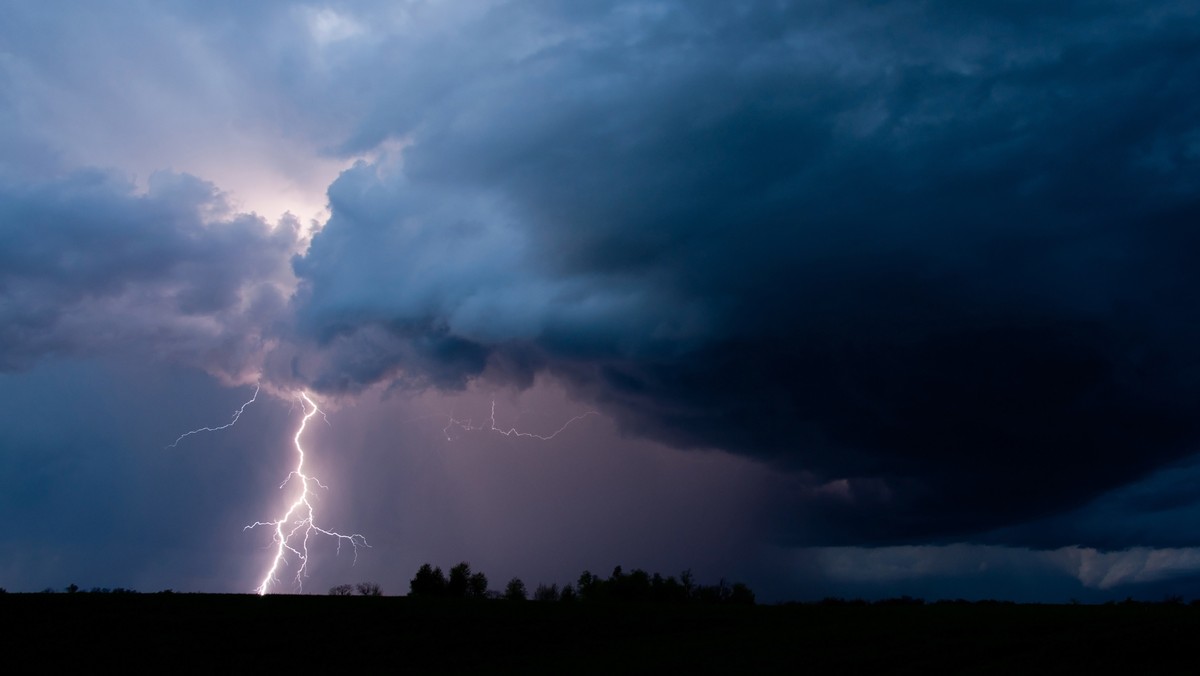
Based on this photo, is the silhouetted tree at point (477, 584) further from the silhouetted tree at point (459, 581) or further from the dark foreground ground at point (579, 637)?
the dark foreground ground at point (579, 637)

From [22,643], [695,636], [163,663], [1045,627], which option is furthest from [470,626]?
[1045,627]

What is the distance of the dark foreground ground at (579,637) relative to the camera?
3209 centimetres

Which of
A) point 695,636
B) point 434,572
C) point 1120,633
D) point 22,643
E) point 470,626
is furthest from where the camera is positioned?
point 434,572

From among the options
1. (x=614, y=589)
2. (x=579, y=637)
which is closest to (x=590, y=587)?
(x=614, y=589)

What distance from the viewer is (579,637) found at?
4362cm

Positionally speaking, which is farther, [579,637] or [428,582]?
[428,582]

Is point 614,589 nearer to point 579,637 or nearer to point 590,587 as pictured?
point 590,587

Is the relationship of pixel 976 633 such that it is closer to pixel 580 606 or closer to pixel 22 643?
pixel 580 606

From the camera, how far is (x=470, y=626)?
151ft

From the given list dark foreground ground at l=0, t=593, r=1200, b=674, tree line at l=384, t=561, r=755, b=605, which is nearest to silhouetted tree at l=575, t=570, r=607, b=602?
tree line at l=384, t=561, r=755, b=605

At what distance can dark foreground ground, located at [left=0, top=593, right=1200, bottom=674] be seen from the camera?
105 feet

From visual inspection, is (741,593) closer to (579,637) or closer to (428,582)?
(428,582)

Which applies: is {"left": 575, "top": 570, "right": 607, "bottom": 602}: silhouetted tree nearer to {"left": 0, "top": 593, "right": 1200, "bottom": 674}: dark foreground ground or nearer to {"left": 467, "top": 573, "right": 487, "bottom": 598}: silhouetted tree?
{"left": 467, "top": 573, "right": 487, "bottom": 598}: silhouetted tree

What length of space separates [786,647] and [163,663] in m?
27.1
